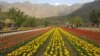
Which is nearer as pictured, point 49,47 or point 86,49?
point 86,49

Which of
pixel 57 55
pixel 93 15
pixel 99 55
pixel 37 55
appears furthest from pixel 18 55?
pixel 93 15

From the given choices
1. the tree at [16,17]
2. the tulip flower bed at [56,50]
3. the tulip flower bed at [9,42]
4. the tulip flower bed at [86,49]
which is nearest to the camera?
the tulip flower bed at [56,50]

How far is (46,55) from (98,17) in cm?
17460

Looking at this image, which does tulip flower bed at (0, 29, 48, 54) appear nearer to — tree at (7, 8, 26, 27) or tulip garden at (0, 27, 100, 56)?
tulip garden at (0, 27, 100, 56)

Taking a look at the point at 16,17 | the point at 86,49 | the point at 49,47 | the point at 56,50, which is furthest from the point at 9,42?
the point at 16,17

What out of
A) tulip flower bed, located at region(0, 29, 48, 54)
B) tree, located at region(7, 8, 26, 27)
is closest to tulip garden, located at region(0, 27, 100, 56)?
tulip flower bed, located at region(0, 29, 48, 54)

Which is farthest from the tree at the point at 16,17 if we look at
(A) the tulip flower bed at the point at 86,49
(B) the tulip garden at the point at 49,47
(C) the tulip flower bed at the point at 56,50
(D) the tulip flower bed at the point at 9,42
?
(C) the tulip flower bed at the point at 56,50

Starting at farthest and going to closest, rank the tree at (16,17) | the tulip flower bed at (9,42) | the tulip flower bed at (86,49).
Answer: the tree at (16,17), the tulip flower bed at (9,42), the tulip flower bed at (86,49)

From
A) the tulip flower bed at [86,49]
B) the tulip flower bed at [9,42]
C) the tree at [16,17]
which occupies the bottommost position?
the tulip flower bed at [86,49]

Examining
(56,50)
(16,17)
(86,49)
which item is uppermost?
(16,17)

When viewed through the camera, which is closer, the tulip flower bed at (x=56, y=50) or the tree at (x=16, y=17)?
the tulip flower bed at (x=56, y=50)

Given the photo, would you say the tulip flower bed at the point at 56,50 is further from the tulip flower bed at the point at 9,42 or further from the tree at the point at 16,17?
the tree at the point at 16,17

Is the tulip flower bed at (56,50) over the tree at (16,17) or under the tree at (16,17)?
under

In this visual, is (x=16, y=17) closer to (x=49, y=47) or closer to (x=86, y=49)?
(x=49, y=47)
